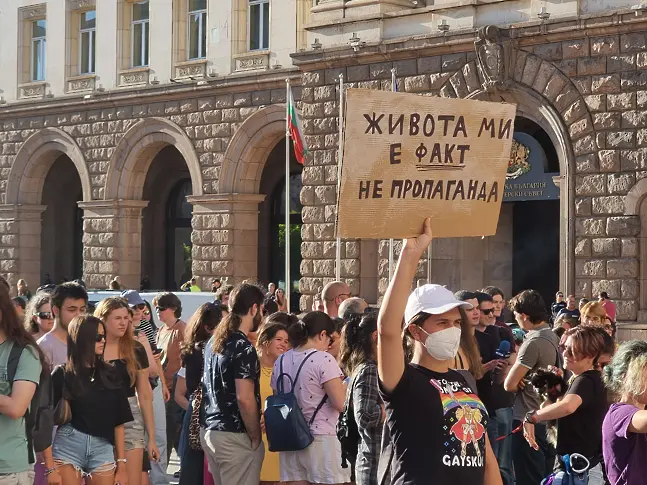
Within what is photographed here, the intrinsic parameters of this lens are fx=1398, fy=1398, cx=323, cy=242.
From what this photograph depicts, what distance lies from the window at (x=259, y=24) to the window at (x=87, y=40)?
531 cm

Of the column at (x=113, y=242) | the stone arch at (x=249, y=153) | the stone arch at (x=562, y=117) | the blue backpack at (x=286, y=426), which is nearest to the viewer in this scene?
the blue backpack at (x=286, y=426)

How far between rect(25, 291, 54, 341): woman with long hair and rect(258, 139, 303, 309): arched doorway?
Result: 817 inches

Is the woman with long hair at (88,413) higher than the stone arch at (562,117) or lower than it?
lower

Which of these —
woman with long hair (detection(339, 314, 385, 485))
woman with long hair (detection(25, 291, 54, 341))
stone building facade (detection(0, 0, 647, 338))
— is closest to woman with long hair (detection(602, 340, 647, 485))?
woman with long hair (detection(339, 314, 385, 485))

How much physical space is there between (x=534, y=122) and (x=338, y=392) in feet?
55.3

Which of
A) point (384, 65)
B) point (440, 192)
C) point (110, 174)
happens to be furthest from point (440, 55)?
point (440, 192)

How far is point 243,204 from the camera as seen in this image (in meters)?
29.5

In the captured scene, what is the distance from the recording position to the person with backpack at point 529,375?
31.8 feet

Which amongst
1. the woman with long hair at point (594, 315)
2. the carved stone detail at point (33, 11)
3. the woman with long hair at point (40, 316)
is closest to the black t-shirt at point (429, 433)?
the woman with long hair at point (40, 316)

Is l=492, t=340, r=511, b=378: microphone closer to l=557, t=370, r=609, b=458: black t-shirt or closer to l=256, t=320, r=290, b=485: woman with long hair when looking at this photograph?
l=256, t=320, r=290, b=485: woman with long hair

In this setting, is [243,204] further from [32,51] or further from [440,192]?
[440,192]

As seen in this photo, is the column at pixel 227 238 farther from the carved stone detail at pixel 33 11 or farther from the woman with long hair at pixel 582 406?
the woman with long hair at pixel 582 406

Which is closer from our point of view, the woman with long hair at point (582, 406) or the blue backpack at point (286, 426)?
the woman with long hair at point (582, 406)

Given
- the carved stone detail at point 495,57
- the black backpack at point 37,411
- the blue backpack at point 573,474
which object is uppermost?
the carved stone detail at point 495,57
